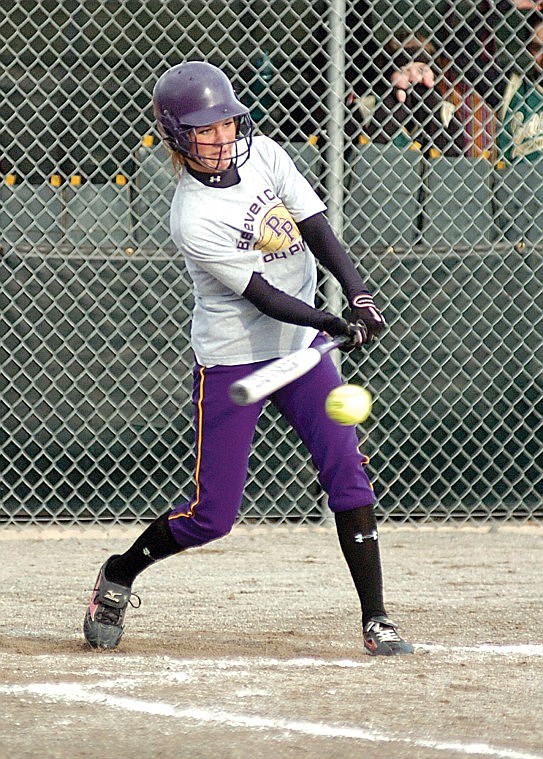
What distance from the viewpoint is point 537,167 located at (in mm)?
6898

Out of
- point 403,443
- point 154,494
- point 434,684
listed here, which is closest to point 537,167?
point 403,443

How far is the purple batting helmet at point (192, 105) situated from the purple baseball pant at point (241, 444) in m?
0.68

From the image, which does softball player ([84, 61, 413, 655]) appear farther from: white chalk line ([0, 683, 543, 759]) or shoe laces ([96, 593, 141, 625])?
white chalk line ([0, 683, 543, 759])

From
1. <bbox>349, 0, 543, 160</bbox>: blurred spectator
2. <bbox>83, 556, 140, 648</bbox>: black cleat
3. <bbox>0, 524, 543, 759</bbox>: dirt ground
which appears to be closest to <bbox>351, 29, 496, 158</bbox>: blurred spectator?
<bbox>349, 0, 543, 160</bbox>: blurred spectator

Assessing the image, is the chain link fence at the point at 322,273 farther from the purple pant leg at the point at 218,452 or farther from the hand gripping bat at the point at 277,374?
the hand gripping bat at the point at 277,374

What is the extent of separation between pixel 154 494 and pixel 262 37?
250cm

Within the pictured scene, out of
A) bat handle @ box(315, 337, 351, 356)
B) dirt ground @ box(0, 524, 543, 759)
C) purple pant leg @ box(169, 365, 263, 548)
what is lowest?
dirt ground @ box(0, 524, 543, 759)

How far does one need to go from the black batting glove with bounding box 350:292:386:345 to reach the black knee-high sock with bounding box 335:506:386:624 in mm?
532

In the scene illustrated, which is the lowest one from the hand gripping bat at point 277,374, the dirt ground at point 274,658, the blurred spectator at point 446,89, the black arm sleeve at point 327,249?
the dirt ground at point 274,658

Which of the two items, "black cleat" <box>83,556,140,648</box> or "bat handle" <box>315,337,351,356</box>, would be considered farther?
"black cleat" <box>83,556,140,648</box>

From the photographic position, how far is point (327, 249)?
4070 mm

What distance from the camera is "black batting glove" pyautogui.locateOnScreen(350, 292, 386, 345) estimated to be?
386cm

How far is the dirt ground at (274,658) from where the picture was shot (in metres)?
3.07

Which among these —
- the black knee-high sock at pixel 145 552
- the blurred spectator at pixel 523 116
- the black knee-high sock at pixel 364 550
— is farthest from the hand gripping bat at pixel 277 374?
the blurred spectator at pixel 523 116
